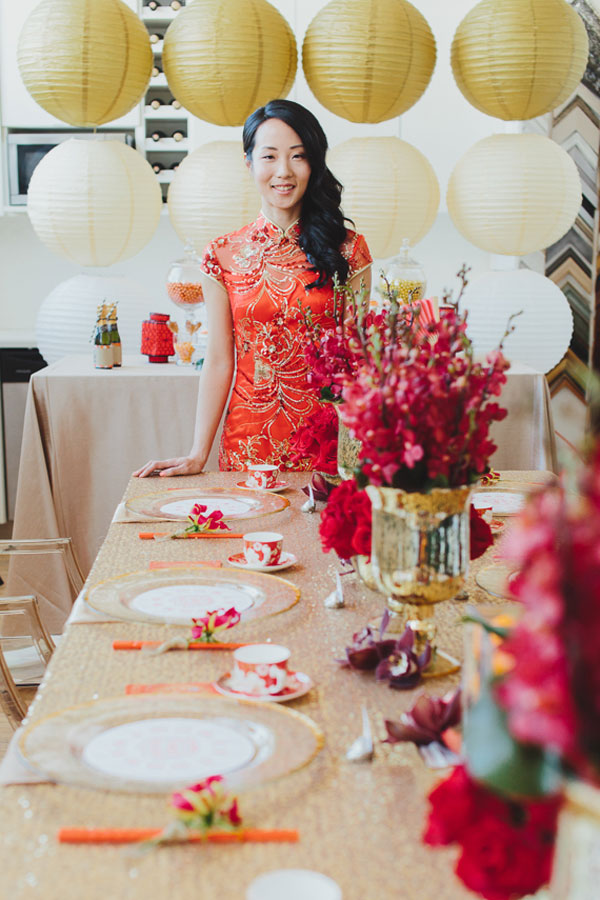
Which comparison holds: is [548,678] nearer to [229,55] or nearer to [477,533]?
[477,533]

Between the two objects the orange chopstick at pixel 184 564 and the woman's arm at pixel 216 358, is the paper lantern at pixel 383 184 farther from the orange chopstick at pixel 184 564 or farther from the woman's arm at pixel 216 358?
the orange chopstick at pixel 184 564

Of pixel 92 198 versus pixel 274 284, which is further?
pixel 92 198

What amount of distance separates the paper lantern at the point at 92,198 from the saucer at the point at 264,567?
8.55 ft

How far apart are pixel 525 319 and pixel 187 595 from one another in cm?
307

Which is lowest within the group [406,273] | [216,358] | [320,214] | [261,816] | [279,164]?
[261,816]

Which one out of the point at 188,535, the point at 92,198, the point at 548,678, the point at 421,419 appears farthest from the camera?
the point at 92,198

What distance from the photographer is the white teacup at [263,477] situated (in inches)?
80.7

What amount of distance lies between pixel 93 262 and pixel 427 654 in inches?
129

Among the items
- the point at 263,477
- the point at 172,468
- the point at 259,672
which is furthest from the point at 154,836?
the point at 172,468

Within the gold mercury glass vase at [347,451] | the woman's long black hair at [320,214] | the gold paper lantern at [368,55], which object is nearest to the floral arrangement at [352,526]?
the gold mercury glass vase at [347,451]

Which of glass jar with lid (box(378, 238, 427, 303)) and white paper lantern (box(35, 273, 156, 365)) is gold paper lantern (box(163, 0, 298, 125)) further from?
white paper lantern (box(35, 273, 156, 365))

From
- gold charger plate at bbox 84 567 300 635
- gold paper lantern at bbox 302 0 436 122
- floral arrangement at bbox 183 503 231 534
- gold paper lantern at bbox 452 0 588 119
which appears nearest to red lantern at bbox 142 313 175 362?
gold paper lantern at bbox 302 0 436 122

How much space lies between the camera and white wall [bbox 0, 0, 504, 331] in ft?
17.3

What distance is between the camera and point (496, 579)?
4.79ft
